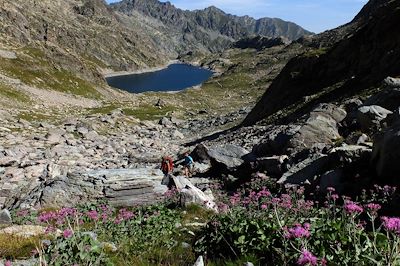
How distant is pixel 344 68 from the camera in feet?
168

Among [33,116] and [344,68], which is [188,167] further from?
[33,116]

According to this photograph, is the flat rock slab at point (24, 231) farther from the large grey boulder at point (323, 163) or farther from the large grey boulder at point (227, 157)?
the large grey boulder at point (227, 157)

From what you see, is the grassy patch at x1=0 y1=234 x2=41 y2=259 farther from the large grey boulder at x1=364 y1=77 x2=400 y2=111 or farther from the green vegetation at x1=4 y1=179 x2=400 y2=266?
the large grey boulder at x1=364 y1=77 x2=400 y2=111

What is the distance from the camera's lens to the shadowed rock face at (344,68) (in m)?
42.4

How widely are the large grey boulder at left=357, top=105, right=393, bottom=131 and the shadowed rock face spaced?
14700mm

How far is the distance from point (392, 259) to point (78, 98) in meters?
104

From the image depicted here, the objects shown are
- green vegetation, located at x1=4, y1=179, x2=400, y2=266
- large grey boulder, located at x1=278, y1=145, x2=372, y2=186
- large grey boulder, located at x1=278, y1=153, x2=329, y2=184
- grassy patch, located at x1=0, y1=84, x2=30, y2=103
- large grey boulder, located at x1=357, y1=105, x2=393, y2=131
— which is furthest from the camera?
grassy patch, located at x1=0, y1=84, x2=30, y2=103

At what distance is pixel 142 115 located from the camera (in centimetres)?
8569

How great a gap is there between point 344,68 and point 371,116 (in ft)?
92.0

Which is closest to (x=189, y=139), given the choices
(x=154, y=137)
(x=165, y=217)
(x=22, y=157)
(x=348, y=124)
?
(x=154, y=137)

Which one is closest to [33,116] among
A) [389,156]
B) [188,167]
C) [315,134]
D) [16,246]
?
[188,167]

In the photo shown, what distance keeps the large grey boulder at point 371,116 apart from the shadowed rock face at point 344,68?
14700 millimetres

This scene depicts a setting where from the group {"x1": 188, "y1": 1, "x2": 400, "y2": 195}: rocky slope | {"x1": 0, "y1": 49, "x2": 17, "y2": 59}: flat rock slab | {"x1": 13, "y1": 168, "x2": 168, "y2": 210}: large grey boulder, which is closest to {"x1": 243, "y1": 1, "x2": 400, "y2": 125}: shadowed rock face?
{"x1": 188, "y1": 1, "x2": 400, "y2": 195}: rocky slope

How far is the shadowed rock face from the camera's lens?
42406 mm
